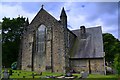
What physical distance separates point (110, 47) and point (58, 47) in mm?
15592

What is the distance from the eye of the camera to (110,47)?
43281 millimetres

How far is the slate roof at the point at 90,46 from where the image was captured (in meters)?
30.4

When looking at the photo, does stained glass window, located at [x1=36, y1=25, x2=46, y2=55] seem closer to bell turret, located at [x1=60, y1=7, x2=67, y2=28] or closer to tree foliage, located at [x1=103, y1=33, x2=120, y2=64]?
bell turret, located at [x1=60, y1=7, x2=67, y2=28]

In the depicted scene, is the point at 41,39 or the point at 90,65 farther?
the point at 41,39

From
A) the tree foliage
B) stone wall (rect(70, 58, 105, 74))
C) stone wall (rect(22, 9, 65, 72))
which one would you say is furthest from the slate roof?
the tree foliage

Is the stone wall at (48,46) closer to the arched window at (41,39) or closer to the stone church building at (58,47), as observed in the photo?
the stone church building at (58,47)

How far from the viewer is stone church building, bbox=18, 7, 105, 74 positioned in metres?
30.8

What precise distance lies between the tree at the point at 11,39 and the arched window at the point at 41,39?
8.56 meters

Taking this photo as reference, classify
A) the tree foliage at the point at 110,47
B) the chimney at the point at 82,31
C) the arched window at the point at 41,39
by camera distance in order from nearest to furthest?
the arched window at the point at 41,39 < the chimney at the point at 82,31 < the tree foliage at the point at 110,47

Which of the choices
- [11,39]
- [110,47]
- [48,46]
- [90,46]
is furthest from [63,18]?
[11,39]

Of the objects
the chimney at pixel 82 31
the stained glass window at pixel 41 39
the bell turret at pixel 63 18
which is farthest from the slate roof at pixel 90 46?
the stained glass window at pixel 41 39

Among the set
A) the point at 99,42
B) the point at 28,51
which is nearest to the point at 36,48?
the point at 28,51

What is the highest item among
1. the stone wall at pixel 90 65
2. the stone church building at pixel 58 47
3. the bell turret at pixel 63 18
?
the bell turret at pixel 63 18

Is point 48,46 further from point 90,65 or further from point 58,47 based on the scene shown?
point 90,65
